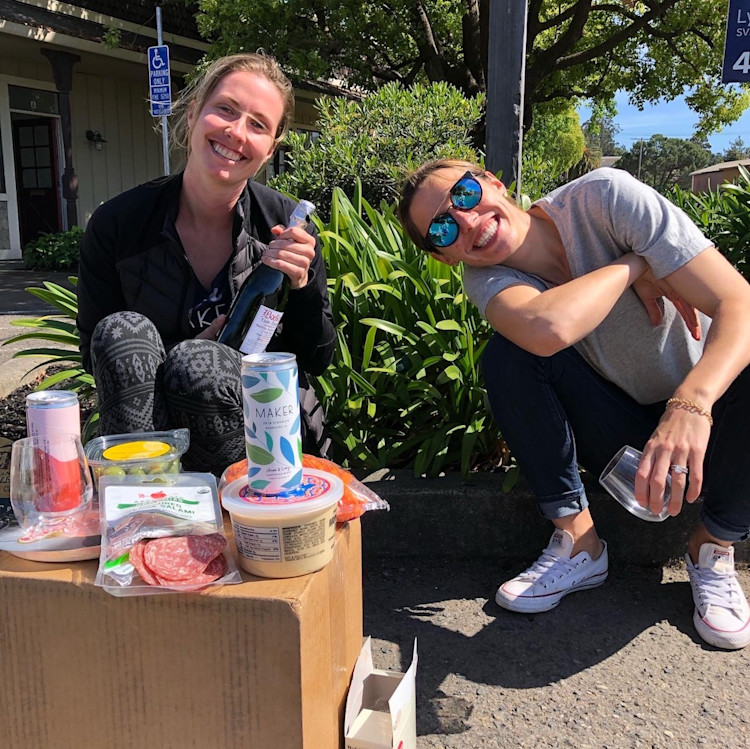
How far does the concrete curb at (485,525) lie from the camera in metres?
2.29

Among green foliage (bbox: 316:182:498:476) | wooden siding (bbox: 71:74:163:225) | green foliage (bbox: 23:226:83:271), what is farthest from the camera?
wooden siding (bbox: 71:74:163:225)

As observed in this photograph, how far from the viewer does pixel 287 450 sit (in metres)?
1.20

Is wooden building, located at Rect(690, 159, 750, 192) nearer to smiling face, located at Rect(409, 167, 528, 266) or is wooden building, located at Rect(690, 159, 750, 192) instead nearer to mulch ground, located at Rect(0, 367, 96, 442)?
smiling face, located at Rect(409, 167, 528, 266)

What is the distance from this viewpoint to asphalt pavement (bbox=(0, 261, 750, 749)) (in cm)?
163

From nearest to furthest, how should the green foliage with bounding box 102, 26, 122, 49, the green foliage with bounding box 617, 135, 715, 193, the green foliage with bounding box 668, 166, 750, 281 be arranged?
the green foliage with bounding box 668, 166, 750, 281 → the green foliage with bounding box 102, 26, 122, 49 → the green foliage with bounding box 617, 135, 715, 193

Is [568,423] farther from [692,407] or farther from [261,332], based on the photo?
[261,332]

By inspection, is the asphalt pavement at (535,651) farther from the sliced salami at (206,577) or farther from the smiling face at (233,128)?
the smiling face at (233,128)

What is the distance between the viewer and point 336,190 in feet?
9.84

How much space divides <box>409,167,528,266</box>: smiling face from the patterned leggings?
1.94 ft

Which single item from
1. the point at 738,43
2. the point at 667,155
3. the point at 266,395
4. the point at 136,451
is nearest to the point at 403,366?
the point at 136,451

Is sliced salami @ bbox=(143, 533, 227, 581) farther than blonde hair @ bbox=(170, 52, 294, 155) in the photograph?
No

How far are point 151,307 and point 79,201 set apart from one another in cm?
1219


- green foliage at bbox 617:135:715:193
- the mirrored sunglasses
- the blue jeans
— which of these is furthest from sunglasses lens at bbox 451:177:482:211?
green foliage at bbox 617:135:715:193

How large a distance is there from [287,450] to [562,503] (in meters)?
1.08
